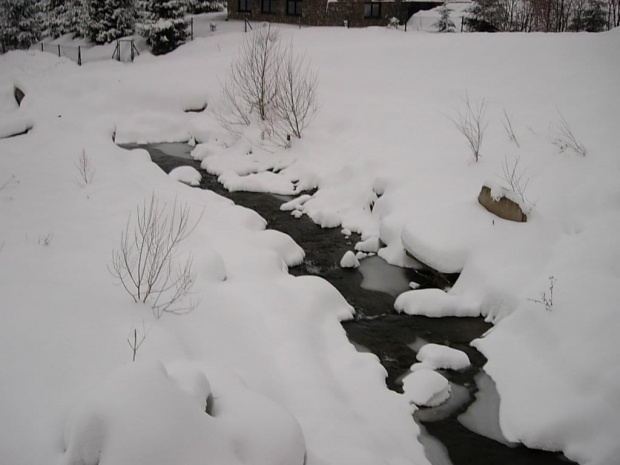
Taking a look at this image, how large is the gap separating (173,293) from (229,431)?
378cm

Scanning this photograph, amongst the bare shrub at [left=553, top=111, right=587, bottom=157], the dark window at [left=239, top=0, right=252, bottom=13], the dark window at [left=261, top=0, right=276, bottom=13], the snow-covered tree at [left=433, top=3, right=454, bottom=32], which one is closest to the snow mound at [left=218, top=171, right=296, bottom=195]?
the bare shrub at [left=553, top=111, right=587, bottom=157]

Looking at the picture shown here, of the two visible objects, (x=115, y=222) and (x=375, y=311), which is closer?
(x=375, y=311)

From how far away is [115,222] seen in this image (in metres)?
A: 10.3

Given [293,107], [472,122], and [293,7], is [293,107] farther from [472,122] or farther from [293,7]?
[293,7]

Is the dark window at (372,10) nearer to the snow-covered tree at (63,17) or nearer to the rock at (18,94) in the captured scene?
the snow-covered tree at (63,17)

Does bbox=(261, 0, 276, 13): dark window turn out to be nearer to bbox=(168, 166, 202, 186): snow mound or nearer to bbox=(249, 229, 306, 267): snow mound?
bbox=(168, 166, 202, 186): snow mound

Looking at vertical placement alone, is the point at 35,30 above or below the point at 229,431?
above

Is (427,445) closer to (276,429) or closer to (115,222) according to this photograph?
(276,429)

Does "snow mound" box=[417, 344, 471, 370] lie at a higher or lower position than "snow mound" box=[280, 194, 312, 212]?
lower

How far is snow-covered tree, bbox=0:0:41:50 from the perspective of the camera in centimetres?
2914

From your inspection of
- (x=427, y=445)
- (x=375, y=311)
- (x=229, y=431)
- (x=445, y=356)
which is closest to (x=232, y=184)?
(x=375, y=311)

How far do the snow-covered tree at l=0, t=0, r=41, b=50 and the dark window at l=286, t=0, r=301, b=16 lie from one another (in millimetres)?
14491

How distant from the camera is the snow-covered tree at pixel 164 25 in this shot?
26625 mm

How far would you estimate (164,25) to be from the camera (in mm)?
26562
